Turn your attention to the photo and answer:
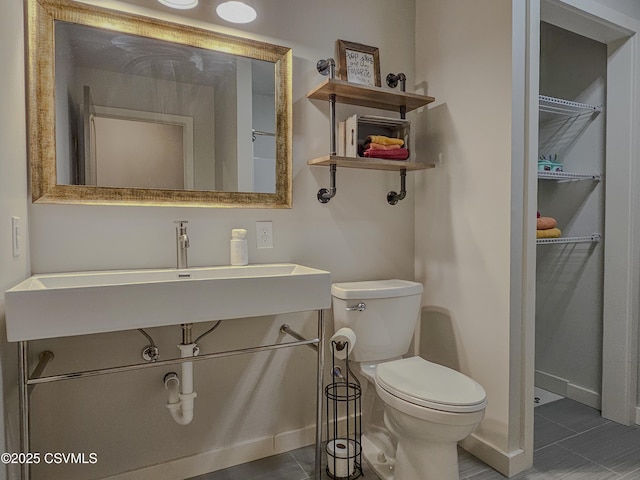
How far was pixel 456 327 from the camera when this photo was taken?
195 centimetres

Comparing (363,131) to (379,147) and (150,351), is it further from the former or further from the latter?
(150,351)

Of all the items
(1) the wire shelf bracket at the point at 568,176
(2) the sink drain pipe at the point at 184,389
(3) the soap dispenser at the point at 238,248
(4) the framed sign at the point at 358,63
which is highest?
(4) the framed sign at the point at 358,63

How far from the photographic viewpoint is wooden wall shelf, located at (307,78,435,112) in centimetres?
177

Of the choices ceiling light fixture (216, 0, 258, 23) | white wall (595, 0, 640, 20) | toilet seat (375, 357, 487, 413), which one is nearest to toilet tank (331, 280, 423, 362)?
toilet seat (375, 357, 487, 413)

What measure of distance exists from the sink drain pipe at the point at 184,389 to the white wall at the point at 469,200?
1.24 m

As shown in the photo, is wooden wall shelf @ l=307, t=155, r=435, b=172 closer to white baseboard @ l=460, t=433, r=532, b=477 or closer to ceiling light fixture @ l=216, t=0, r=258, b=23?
ceiling light fixture @ l=216, t=0, r=258, b=23

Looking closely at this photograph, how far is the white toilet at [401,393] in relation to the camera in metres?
1.37

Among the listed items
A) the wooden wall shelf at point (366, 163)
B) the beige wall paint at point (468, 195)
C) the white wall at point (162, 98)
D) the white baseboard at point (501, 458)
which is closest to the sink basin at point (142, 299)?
the white wall at point (162, 98)

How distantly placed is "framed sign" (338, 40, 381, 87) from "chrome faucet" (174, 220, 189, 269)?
1061 mm

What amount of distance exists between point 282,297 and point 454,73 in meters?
1.39

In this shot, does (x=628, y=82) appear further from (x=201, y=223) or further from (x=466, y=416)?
(x=201, y=223)

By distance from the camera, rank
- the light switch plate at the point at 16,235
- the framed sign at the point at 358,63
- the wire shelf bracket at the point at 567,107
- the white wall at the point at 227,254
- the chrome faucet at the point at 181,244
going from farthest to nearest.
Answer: the wire shelf bracket at the point at 567,107 → the framed sign at the point at 358,63 → the chrome faucet at the point at 181,244 → the white wall at the point at 227,254 → the light switch plate at the point at 16,235

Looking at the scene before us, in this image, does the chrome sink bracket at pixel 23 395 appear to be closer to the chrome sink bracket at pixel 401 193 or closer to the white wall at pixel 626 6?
the chrome sink bracket at pixel 401 193

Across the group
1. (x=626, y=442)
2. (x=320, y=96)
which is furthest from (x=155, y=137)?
(x=626, y=442)
